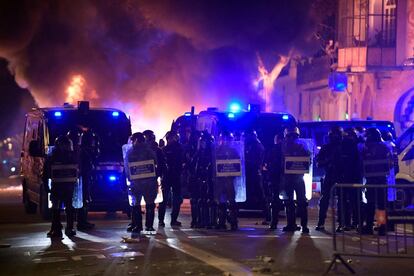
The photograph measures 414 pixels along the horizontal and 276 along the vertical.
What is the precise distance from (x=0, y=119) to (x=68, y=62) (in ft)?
56.8

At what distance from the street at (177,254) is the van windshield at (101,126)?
2428 mm

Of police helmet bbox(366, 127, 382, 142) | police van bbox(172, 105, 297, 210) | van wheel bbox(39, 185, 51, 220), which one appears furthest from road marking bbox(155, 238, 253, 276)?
police van bbox(172, 105, 297, 210)

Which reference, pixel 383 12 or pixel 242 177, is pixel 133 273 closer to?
pixel 242 177

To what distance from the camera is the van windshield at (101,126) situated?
15.8 m

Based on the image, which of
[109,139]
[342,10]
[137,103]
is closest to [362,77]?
[342,10]

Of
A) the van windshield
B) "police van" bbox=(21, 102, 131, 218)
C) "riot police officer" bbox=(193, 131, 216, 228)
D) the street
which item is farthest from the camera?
the van windshield

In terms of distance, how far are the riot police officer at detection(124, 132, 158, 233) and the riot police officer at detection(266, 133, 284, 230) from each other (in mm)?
1897

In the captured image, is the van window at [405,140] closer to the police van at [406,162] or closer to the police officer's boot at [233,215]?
the police van at [406,162]

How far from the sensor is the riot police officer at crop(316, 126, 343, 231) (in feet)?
42.8

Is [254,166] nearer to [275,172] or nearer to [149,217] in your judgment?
[275,172]

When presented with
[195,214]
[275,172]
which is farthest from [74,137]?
[275,172]

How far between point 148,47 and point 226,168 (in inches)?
1020

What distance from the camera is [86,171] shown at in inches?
545

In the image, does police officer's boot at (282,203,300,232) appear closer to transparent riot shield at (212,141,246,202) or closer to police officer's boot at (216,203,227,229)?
transparent riot shield at (212,141,246,202)
